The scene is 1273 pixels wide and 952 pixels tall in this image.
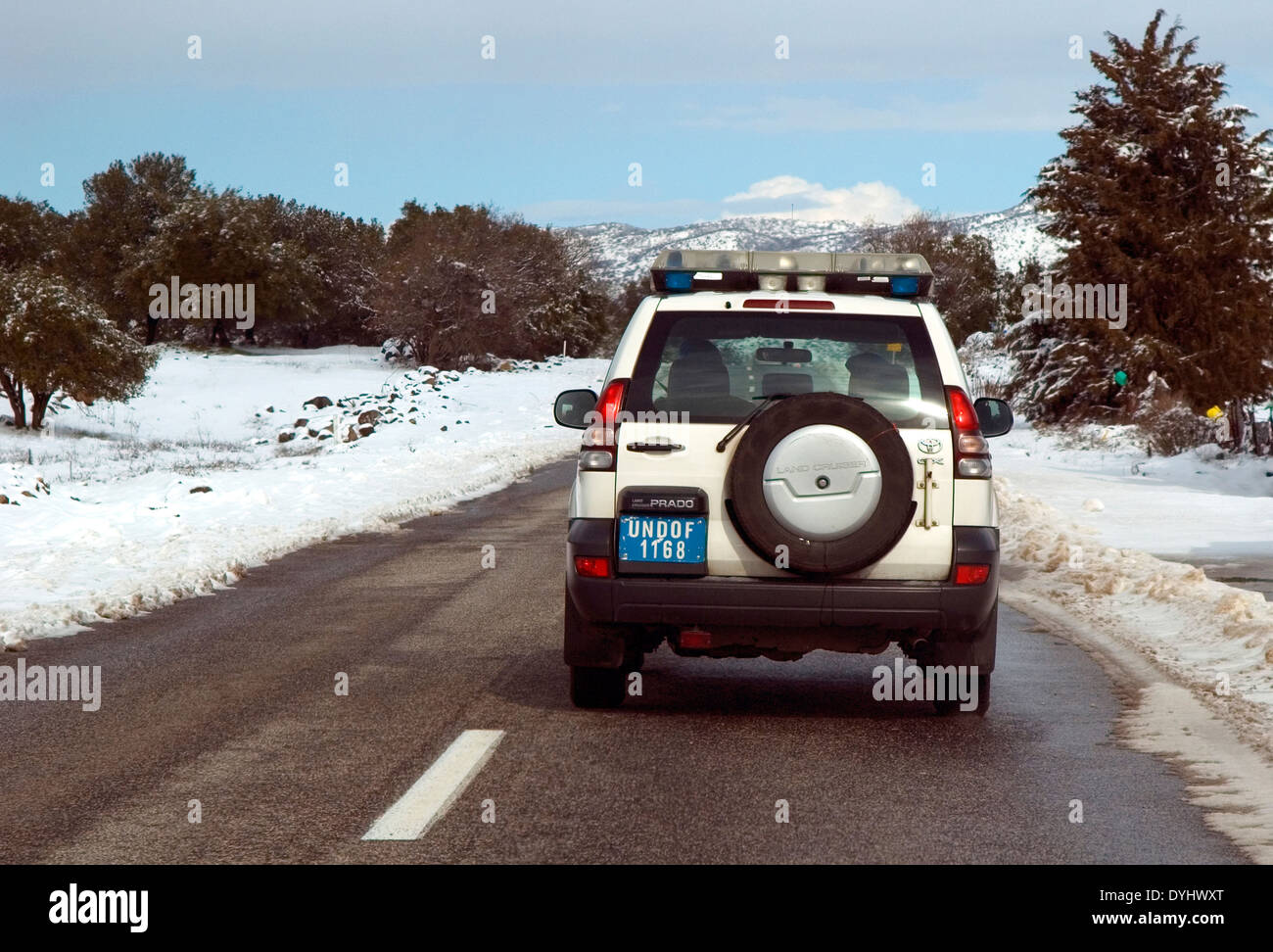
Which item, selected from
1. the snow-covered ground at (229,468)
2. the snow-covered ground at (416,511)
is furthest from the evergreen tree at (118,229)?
the snow-covered ground at (416,511)

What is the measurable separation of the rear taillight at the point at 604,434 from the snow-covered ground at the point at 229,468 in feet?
16.1

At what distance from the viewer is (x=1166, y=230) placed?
Answer: 140 ft

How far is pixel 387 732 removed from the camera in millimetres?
7406

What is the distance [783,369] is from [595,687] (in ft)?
6.27

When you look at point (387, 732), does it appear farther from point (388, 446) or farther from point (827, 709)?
point (388, 446)

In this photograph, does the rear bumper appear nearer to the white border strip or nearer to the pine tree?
the white border strip

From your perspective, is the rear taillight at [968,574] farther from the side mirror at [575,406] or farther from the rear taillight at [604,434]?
the side mirror at [575,406]

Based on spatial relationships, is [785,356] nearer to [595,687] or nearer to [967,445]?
[967,445]

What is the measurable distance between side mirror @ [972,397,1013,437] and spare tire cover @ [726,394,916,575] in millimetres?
1056

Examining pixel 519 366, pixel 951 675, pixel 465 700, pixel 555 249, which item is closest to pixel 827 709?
pixel 951 675

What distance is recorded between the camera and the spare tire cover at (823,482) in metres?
6.98

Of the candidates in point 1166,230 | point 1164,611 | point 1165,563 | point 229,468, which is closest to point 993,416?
point 1164,611

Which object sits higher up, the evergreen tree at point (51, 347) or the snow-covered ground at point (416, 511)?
the evergreen tree at point (51, 347)

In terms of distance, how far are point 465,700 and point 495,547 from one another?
8142 mm
